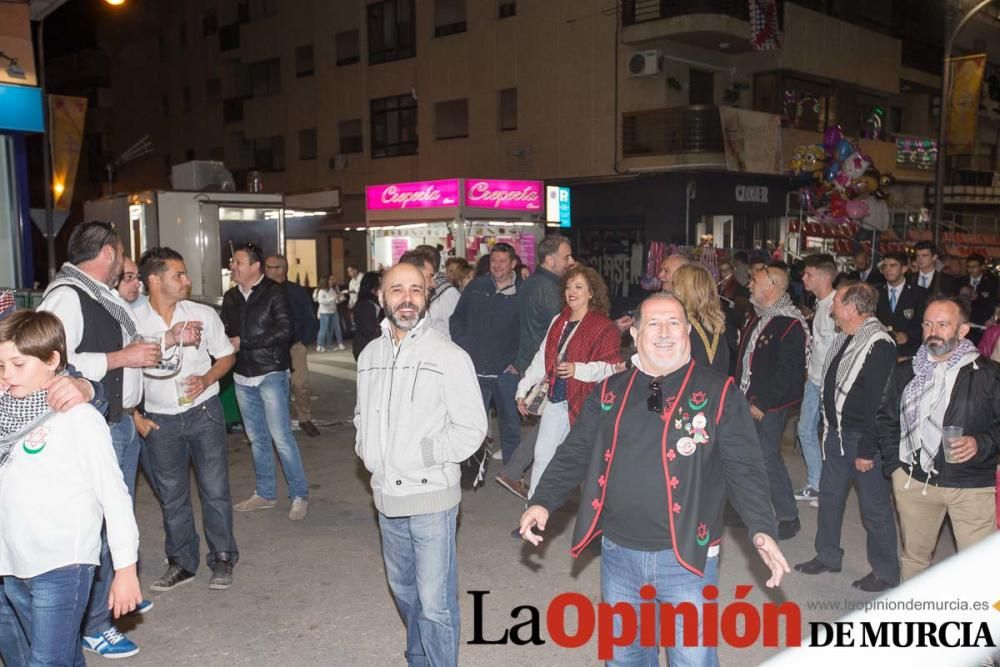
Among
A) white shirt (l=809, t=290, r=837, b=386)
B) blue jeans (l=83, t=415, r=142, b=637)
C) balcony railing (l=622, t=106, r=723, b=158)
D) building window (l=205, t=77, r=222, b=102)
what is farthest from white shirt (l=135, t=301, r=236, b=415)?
building window (l=205, t=77, r=222, b=102)

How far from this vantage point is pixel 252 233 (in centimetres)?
1446

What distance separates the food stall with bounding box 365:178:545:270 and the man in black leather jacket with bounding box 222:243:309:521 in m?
10.5

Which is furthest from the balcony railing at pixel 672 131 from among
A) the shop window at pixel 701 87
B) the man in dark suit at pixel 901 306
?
the man in dark suit at pixel 901 306

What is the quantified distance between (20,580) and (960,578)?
327 cm

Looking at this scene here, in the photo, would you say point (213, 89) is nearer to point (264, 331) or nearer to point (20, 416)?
point (264, 331)

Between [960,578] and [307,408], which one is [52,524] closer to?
[960,578]

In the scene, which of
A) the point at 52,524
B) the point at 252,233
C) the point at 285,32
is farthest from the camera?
the point at 285,32

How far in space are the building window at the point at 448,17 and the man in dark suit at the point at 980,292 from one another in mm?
19811

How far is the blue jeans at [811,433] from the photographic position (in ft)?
23.4

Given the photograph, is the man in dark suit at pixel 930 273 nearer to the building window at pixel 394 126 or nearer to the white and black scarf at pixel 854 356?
the white and black scarf at pixel 854 356

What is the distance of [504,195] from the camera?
18.0 meters

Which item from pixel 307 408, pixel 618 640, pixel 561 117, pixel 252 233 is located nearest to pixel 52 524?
pixel 618 640

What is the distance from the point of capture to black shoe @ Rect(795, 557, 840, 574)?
5.57 meters

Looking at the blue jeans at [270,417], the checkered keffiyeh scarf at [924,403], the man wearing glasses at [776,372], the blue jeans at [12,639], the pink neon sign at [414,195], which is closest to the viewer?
the blue jeans at [12,639]
